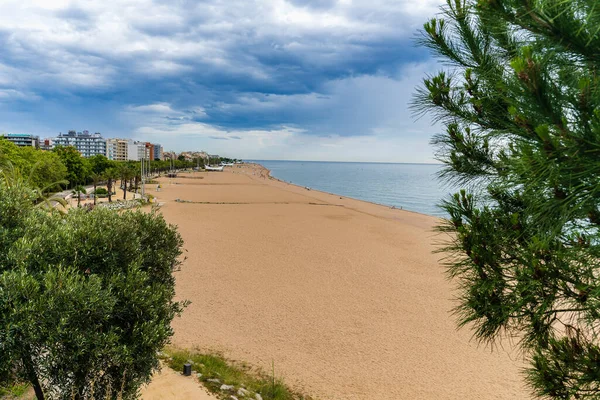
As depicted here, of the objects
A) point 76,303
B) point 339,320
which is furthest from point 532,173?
point 339,320

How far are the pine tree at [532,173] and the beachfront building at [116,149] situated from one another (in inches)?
7262

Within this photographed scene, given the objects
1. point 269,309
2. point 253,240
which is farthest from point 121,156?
point 269,309

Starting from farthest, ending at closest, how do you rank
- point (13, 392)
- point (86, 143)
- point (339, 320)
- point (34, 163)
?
point (86, 143)
point (34, 163)
point (339, 320)
point (13, 392)

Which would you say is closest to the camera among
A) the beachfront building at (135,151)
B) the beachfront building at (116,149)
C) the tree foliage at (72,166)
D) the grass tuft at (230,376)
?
the grass tuft at (230,376)

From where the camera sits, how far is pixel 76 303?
383 centimetres

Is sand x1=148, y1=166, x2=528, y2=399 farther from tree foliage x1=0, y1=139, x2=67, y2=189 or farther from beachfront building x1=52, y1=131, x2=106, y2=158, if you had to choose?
beachfront building x1=52, y1=131, x2=106, y2=158

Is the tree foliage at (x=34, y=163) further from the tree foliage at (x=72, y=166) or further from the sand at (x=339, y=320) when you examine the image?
the sand at (x=339, y=320)

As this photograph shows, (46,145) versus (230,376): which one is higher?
(46,145)

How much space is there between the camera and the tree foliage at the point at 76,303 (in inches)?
143

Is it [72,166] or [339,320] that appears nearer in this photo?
[339,320]

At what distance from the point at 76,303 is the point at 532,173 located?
446 centimetres

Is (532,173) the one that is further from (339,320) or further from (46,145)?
(46,145)

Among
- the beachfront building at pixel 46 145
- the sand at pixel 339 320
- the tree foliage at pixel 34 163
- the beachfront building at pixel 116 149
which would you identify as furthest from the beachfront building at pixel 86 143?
the sand at pixel 339 320

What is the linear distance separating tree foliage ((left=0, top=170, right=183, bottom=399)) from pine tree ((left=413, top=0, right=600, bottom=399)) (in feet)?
12.9
